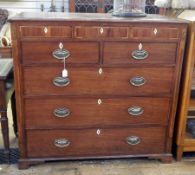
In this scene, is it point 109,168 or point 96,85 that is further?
point 109,168

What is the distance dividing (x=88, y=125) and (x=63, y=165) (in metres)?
0.32

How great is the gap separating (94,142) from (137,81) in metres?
0.47

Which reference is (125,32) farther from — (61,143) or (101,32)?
(61,143)

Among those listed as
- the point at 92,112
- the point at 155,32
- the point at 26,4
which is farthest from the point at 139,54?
the point at 26,4

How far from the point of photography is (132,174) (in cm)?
179

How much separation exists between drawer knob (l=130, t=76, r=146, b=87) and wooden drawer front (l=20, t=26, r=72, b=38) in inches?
17.6

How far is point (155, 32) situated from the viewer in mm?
1613

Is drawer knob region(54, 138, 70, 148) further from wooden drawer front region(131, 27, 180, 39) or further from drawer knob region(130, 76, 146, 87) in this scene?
wooden drawer front region(131, 27, 180, 39)

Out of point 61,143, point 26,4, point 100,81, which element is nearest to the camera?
point 100,81

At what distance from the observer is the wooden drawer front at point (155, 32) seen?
1601 millimetres

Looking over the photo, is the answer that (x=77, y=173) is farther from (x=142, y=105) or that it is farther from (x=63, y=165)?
(x=142, y=105)

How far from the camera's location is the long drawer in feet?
5.33

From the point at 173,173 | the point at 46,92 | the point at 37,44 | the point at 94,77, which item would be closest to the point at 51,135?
the point at 46,92

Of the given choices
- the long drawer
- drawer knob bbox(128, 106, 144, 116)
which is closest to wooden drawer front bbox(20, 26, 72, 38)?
the long drawer
